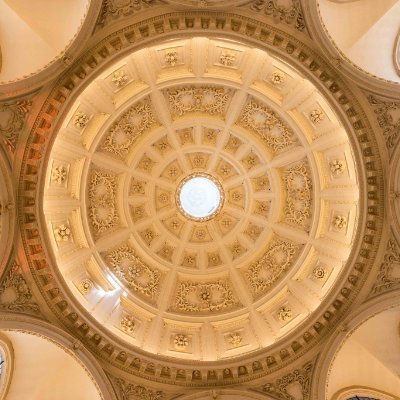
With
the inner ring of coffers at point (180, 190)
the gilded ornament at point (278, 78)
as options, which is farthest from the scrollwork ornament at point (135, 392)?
the gilded ornament at point (278, 78)

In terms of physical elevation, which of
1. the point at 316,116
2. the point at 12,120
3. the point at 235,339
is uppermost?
the point at 316,116

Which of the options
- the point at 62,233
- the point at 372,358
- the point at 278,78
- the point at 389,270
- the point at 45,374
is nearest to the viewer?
the point at 389,270

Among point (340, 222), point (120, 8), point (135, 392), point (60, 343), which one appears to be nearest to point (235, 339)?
point (135, 392)

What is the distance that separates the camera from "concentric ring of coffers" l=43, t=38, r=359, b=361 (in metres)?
17.8

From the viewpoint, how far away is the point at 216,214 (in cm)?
2209

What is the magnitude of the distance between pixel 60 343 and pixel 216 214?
9303 mm

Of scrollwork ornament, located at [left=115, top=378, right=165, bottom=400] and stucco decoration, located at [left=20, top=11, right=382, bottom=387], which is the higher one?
stucco decoration, located at [left=20, top=11, right=382, bottom=387]

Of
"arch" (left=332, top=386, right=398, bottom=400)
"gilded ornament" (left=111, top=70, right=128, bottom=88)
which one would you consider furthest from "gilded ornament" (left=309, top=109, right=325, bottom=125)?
"arch" (left=332, top=386, right=398, bottom=400)

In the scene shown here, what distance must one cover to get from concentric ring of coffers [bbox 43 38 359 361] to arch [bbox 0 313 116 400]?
4.79 ft

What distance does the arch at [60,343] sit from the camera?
50.7 feet

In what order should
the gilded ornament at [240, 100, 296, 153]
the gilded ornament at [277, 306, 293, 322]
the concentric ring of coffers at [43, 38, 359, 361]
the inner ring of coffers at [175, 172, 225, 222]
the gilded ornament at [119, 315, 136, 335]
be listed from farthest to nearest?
1. the inner ring of coffers at [175, 172, 225, 222]
2. the gilded ornament at [240, 100, 296, 153]
3. the gilded ornament at [277, 306, 293, 322]
4. the gilded ornament at [119, 315, 136, 335]
5. the concentric ring of coffers at [43, 38, 359, 361]

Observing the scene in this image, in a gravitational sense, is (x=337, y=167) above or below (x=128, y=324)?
above

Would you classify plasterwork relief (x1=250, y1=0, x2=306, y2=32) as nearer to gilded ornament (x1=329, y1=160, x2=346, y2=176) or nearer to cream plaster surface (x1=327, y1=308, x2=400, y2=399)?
gilded ornament (x1=329, y1=160, x2=346, y2=176)

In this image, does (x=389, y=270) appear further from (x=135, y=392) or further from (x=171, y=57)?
(x=171, y=57)
